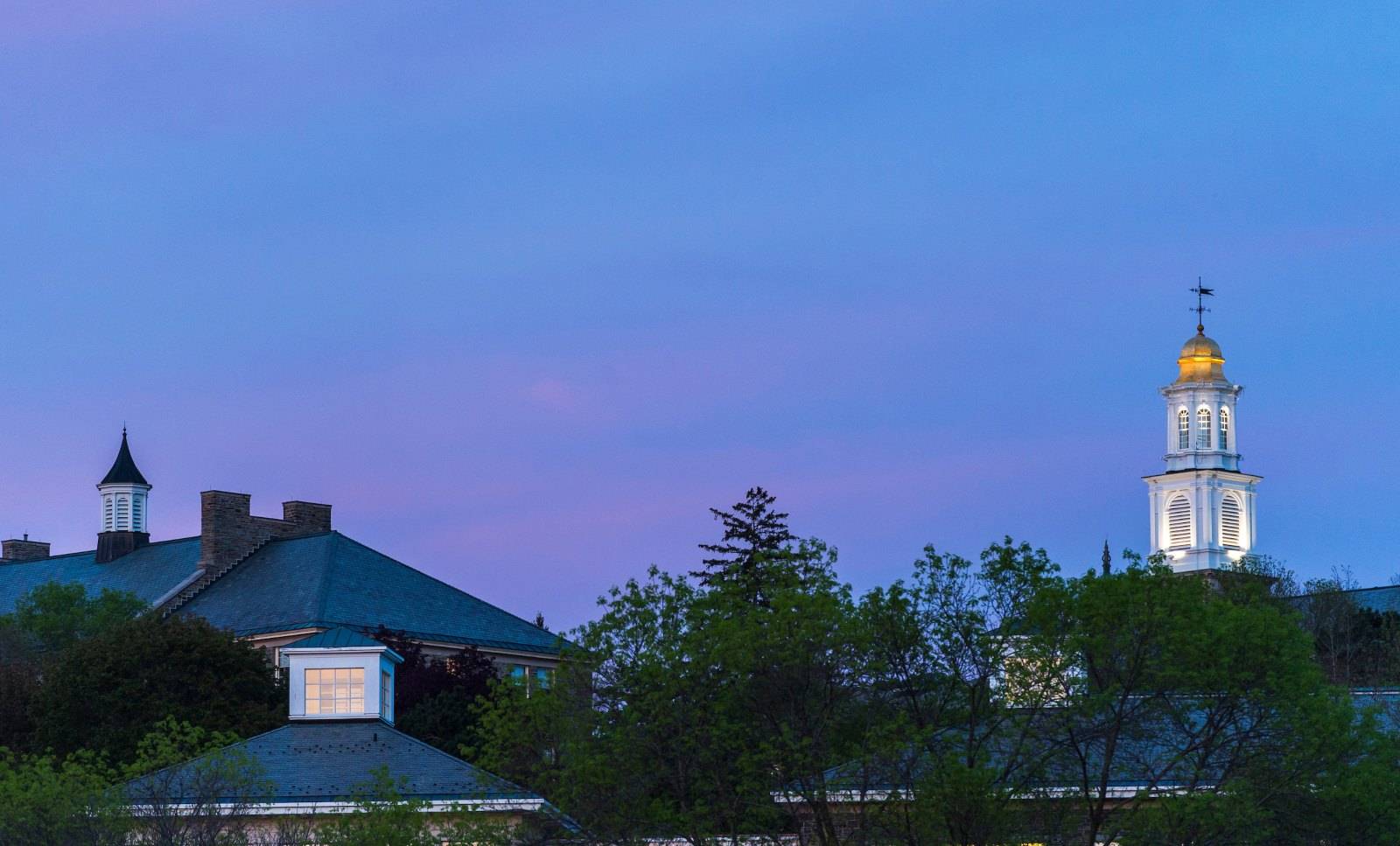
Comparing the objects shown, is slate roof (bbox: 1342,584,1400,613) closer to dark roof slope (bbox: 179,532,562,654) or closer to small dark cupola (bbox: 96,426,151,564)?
dark roof slope (bbox: 179,532,562,654)

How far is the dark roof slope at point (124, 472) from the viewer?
10662cm

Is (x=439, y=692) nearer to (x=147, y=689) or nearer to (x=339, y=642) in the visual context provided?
(x=147, y=689)

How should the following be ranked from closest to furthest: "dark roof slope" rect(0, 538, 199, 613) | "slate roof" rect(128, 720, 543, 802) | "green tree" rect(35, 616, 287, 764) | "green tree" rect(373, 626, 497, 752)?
"slate roof" rect(128, 720, 543, 802)
"green tree" rect(35, 616, 287, 764)
"green tree" rect(373, 626, 497, 752)
"dark roof slope" rect(0, 538, 199, 613)

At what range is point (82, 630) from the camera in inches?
3292

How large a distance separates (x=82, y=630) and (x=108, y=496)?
73.4 feet

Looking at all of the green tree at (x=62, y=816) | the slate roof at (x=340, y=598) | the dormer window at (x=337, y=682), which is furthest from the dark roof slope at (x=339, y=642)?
the slate roof at (x=340, y=598)

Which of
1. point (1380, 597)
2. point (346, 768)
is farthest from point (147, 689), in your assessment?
point (1380, 597)

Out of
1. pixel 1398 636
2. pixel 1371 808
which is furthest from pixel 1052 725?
pixel 1398 636

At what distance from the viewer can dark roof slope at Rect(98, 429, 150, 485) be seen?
4198 inches

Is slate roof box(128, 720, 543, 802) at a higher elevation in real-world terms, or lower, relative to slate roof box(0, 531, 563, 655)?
lower

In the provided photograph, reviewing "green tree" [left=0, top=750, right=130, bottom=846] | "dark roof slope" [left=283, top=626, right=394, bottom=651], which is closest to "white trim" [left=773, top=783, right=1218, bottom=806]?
"green tree" [left=0, top=750, right=130, bottom=846]

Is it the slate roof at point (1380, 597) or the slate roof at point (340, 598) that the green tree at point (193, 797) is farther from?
the slate roof at point (1380, 597)

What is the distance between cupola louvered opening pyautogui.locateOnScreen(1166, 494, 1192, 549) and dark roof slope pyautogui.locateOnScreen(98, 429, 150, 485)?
70.5 metres

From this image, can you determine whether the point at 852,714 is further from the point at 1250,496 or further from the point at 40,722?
the point at 1250,496
